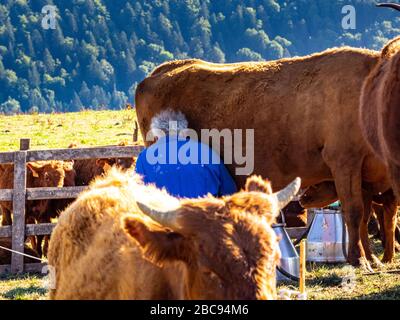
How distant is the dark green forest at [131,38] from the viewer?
132 m

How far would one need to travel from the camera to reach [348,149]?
946 centimetres

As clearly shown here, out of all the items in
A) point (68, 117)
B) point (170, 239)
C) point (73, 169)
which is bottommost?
point (170, 239)

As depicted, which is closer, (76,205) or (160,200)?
(160,200)

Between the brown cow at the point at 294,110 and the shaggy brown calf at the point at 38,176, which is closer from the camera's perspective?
the brown cow at the point at 294,110

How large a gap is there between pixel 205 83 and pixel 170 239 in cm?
615

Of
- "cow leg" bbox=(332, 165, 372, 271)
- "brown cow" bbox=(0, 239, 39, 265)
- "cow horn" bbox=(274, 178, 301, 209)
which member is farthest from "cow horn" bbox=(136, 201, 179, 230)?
"brown cow" bbox=(0, 239, 39, 265)

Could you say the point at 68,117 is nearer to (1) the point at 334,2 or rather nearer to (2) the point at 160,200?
(2) the point at 160,200

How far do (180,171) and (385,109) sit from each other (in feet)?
6.99

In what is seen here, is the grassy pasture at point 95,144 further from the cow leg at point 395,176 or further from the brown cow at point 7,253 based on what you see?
the cow leg at point 395,176

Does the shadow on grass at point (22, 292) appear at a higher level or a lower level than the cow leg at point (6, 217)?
lower

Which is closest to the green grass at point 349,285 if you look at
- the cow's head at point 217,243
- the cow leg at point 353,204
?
the cow leg at point 353,204

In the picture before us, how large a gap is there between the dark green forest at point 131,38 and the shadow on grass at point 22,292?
115296 millimetres

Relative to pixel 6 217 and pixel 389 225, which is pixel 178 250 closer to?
pixel 389 225
